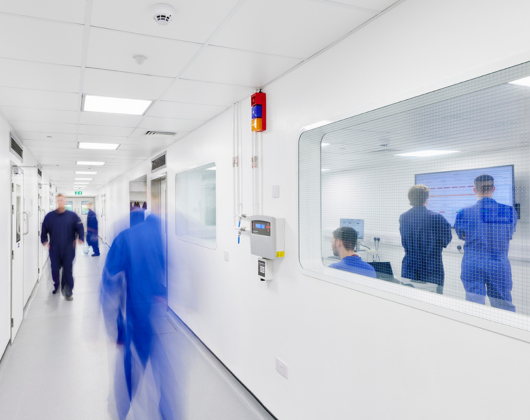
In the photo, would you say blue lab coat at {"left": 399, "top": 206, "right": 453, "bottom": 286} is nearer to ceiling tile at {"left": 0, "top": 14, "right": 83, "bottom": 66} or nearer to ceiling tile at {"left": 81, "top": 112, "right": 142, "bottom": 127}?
ceiling tile at {"left": 0, "top": 14, "right": 83, "bottom": 66}

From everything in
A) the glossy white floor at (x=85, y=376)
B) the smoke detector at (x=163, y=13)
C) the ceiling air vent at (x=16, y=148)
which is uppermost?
the smoke detector at (x=163, y=13)

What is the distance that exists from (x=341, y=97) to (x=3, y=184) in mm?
3455

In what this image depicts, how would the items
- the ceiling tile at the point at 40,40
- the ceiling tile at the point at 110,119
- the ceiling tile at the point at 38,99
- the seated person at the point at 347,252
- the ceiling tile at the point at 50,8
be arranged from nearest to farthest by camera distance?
the ceiling tile at the point at 50,8 → the ceiling tile at the point at 40,40 → the seated person at the point at 347,252 → the ceiling tile at the point at 38,99 → the ceiling tile at the point at 110,119

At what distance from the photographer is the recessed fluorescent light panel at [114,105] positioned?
10.4ft

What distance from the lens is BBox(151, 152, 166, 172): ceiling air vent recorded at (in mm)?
5893

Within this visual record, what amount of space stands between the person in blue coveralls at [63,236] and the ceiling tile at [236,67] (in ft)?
14.2

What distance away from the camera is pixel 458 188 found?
1.39 metres

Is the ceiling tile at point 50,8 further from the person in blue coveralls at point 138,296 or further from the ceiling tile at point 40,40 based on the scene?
the person in blue coveralls at point 138,296

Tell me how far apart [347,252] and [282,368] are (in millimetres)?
1086

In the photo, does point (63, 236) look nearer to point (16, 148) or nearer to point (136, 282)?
point (16, 148)

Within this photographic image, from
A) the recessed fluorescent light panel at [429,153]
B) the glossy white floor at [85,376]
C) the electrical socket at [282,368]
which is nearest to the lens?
the recessed fluorescent light panel at [429,153]

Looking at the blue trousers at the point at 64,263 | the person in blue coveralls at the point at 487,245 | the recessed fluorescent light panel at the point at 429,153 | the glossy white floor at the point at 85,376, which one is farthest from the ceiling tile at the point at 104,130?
the person in blue coveralls at the point at 487,245

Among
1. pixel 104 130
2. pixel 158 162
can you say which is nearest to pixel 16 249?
pixel 104 130

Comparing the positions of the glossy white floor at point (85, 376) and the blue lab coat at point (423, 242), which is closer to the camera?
the blue lab coat at point (423, 242)
